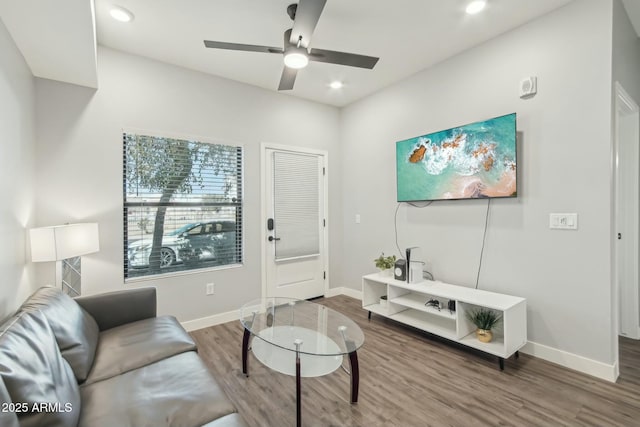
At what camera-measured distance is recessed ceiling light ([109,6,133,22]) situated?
2.30m

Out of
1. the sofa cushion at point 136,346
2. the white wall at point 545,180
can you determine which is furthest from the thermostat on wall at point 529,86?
the sofa cushion at point 136,346

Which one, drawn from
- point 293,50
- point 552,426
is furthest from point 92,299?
point 552,426

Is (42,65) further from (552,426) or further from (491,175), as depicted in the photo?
(552,426)

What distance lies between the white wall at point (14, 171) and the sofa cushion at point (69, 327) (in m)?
0.30

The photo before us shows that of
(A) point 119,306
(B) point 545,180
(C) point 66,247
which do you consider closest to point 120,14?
(C) point 66,247

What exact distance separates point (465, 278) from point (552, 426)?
4.63 ft

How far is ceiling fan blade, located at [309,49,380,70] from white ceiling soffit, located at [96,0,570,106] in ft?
1.42

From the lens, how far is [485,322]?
8.39 ft

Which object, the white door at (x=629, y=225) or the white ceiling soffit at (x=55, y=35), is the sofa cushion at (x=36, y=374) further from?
the white door at (x=629, y=225)

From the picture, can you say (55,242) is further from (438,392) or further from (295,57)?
(438,392)

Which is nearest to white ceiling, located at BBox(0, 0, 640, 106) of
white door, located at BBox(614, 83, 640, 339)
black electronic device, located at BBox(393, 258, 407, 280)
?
white door, located at BBox(614, 83, 640, 339)

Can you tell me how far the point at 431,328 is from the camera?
2861mm

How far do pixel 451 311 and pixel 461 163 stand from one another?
4.66 feet

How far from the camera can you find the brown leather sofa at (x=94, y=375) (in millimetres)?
1072
